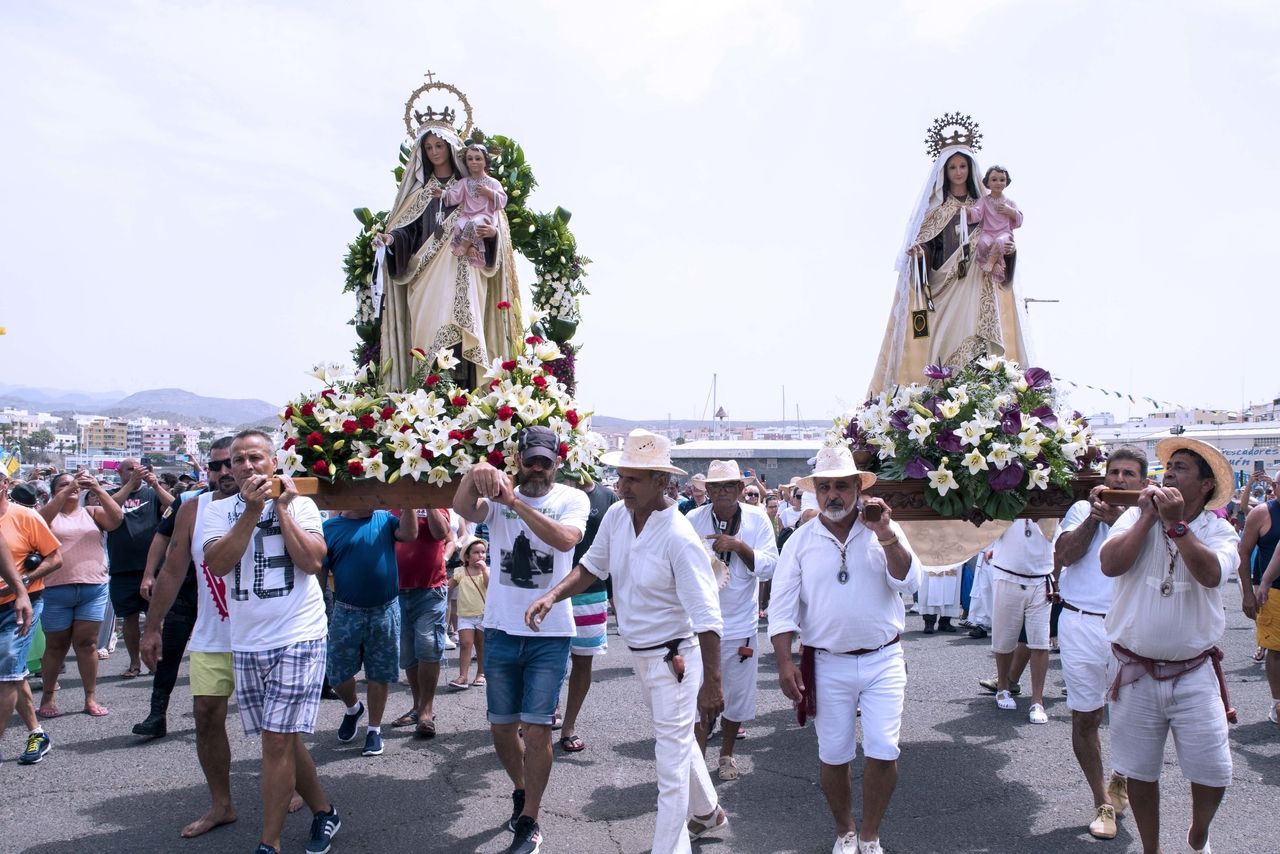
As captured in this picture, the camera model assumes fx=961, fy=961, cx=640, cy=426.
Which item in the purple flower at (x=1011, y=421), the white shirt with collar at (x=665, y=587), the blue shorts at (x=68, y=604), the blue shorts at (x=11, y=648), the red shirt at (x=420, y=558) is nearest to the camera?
the white shirt with collar at (x=665, y=587)

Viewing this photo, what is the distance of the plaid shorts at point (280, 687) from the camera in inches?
190

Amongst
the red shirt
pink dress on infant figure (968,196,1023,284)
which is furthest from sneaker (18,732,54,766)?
pink dress on infant figure (968,196,1023,284)

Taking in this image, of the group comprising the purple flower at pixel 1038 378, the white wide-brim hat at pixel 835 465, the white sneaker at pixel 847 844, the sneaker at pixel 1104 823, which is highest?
the purple flower at pixel 1038 378

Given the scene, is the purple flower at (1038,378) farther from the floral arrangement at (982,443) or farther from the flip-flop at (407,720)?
the flip-flop at (407,720)

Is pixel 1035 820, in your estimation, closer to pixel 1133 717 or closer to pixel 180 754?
pixel 1133 717

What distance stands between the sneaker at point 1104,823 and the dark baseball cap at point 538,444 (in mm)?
3617

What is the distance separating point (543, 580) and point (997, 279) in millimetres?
4432

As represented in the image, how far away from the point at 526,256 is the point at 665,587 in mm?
4071

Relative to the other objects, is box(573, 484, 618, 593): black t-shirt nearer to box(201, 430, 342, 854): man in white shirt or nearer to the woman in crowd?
box(201, 430, 342, 854): man in white shirt

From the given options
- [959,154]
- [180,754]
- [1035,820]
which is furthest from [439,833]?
[959,154]

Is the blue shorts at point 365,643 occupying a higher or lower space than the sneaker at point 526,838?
higher

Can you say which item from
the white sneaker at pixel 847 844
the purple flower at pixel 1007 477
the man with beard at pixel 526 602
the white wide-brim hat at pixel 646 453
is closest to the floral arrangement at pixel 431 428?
the man with beard at pixel 526 602

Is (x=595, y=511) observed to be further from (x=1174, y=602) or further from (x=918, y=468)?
(x=1174, y=602)

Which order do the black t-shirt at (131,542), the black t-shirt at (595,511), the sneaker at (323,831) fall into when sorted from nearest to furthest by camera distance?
the sneaker at (323,831)
the black t-shirt at (595,511)
the black t-shirt at (131,542)
